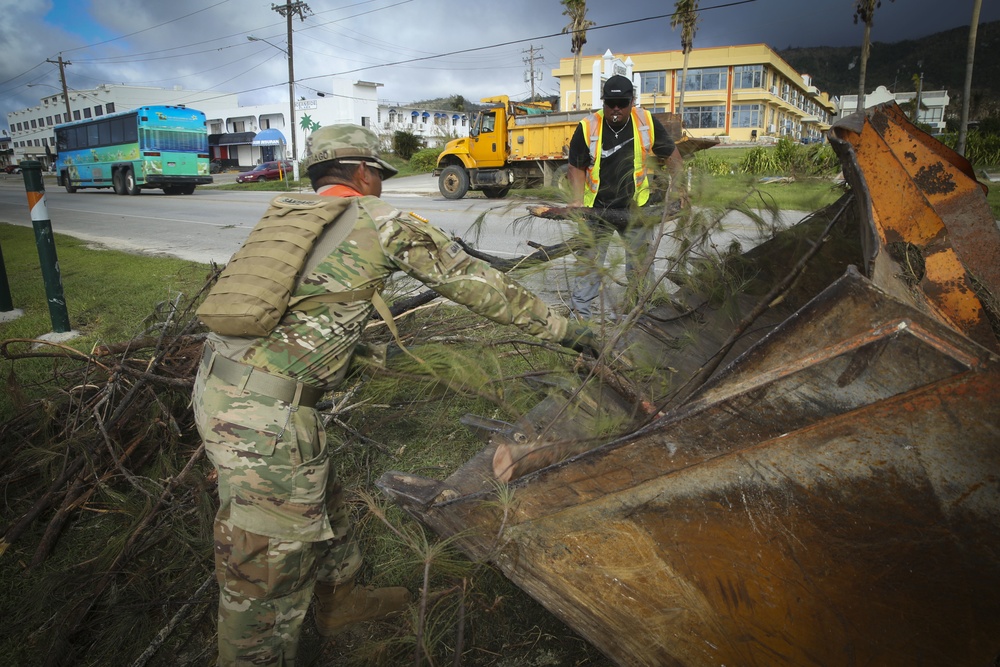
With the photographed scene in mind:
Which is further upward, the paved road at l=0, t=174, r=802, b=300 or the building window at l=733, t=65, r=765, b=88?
the building window at l=733, t=65, r=765, b=88

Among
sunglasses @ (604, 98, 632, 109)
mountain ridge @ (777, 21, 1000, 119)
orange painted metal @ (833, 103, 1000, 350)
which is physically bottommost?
orange painted metal @ (833, 103, 1000, 350)

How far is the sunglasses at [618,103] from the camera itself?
12.7 ft

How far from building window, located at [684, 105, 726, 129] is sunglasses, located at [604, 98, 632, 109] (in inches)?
1819

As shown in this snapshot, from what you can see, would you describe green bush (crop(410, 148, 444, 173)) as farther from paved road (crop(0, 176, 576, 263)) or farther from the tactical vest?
the tactical vest

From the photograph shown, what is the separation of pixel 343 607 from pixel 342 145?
154 cm

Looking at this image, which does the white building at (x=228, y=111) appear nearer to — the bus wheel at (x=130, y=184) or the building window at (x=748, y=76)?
the bus wheel at (x=130, y=184)

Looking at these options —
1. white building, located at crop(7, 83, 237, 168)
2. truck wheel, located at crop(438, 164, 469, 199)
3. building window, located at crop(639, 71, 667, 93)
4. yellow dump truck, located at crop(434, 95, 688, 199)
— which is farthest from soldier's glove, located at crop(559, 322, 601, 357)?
white building, located at crop(7, 83, 237, 168)

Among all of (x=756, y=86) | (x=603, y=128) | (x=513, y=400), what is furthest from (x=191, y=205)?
(x=756, y=86)

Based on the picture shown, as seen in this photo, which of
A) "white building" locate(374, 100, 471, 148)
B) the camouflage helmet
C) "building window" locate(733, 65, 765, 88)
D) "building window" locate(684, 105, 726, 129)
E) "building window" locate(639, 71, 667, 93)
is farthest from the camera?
"white building" locate(374, 100, 471, 148)

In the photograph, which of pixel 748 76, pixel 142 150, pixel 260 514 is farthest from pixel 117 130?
pixel 748 76

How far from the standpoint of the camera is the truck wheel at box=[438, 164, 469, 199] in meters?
16.9

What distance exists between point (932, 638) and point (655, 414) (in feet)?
2.37

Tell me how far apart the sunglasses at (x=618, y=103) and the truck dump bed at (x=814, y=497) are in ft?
7.23

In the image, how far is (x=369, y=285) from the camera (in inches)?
70.3
